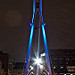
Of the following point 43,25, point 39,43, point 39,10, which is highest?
point 39,10

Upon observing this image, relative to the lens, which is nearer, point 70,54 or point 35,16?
point 35,16

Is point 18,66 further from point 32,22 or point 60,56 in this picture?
point 32,22

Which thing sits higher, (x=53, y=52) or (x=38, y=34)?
(x=53, y=52)

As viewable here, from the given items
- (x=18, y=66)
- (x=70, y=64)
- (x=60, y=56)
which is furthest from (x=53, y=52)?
(x=18, y=66)

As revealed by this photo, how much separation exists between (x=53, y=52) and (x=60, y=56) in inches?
94.1

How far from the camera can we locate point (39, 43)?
58.6ft

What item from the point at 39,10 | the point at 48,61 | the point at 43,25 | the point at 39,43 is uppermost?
the point at 39,10

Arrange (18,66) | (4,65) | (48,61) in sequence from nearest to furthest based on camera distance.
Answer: (48,61)
(4,65)
(18,66)

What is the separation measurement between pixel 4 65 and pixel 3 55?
8.46ft

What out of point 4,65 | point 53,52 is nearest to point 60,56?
point 53,52

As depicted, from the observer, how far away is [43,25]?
18.8m

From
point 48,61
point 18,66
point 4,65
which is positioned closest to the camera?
point 48,61

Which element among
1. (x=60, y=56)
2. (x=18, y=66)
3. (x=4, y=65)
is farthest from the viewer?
(x=18, y=66)

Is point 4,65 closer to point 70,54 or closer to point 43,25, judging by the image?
point 70,54
